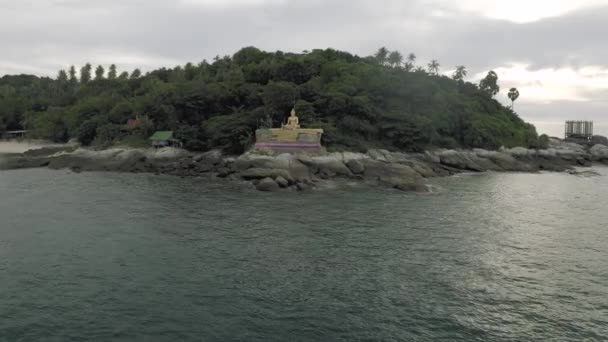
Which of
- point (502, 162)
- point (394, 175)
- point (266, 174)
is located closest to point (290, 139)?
point (266, 174)

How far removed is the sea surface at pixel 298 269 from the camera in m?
14.2

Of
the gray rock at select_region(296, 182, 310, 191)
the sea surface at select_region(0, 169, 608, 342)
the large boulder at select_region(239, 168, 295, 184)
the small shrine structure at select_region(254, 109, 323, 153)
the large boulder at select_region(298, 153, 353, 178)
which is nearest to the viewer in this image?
the sea surface at select_region(0, 169, 608, 342)

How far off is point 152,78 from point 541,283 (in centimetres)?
10387

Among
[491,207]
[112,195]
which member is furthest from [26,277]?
[491,207]

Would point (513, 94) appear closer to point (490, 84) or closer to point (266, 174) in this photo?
point (490, 84)

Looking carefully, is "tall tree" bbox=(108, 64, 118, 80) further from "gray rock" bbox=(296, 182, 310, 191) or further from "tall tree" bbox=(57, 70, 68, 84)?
"gray rock" bbox=(296, 182, 310, 191)

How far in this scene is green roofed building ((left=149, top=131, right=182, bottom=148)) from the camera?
62.9 metres

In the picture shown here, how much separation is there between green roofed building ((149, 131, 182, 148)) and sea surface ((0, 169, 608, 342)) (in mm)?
26866

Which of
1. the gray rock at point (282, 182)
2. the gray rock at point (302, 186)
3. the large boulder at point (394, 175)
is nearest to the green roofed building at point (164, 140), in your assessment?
the gray rock at point (282, 182)

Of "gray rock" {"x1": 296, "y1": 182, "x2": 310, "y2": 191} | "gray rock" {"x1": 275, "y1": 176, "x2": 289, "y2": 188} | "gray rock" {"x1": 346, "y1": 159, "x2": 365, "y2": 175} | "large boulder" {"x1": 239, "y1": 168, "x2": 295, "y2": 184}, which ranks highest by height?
"gray rock" {"x1": 346, "y1": 159, "x2": 365, "y2": 175}

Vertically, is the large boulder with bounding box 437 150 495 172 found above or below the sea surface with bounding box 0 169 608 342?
above

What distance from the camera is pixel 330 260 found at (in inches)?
827

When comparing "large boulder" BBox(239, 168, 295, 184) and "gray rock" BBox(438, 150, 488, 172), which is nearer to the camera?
"large boulder" BBox(239, 168, 295, 184)

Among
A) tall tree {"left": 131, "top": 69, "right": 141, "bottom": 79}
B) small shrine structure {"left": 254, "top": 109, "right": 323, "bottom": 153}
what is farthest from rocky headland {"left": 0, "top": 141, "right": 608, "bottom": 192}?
tall tree {"left": 131, "top": 69, "right": 141, "bottom": 79}
